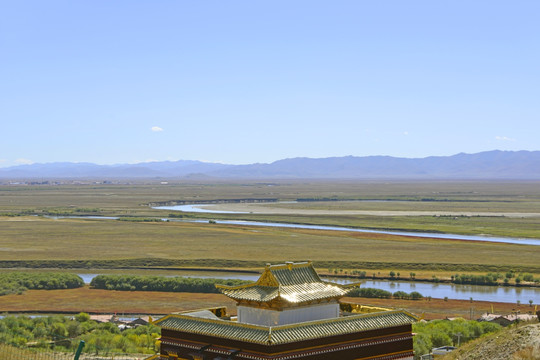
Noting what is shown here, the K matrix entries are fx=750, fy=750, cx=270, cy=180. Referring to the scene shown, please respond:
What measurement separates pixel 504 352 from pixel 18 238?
89.8 metres

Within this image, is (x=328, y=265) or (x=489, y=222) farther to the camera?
(x=489, y=222)

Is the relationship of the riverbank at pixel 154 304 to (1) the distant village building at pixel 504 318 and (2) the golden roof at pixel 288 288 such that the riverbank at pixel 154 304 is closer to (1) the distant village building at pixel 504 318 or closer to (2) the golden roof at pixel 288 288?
(1) the distant village building at pixel 504 318

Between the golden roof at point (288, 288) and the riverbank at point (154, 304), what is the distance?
95.0ft

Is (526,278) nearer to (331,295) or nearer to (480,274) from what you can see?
(480,274)

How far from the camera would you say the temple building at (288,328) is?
24.1m

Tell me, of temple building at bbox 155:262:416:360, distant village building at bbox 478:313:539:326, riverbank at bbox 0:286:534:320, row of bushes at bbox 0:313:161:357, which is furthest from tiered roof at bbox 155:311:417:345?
riverbank at bbox 0:286:534:320

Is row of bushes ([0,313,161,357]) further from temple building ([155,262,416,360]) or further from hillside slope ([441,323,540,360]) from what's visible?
hillside slope ([441,323,540,360])

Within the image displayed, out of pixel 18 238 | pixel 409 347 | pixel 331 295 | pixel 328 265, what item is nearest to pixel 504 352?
pixel 409 347

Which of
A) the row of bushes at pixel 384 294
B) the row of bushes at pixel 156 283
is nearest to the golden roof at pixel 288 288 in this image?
the row of bushes at pixel 384 294

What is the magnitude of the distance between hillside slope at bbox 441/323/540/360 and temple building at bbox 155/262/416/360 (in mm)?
3092

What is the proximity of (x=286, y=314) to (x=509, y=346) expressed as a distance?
853cm

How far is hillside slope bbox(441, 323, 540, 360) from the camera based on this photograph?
86.1ft

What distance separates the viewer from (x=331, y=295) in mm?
26312

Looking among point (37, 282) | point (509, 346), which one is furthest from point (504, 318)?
point (37, 282)
